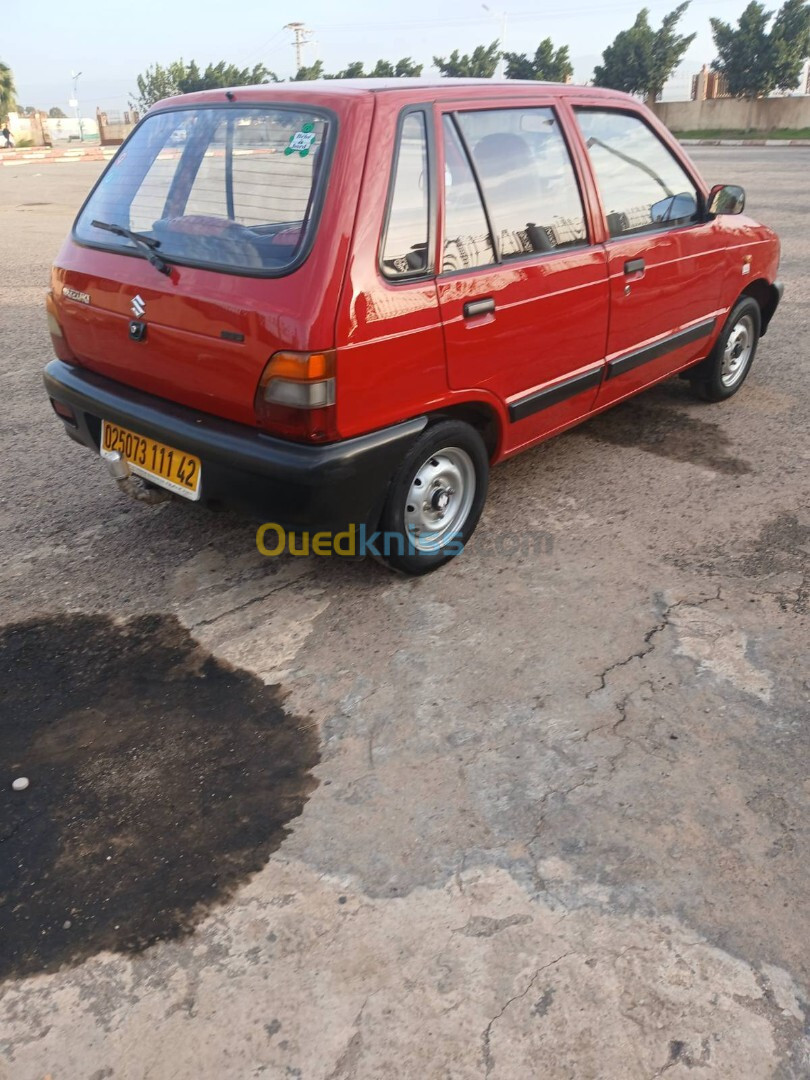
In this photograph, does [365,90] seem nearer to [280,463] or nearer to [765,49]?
[280,463]

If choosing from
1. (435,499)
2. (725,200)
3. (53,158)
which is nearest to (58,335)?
(435,499)

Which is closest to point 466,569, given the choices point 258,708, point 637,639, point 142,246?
point 637,639

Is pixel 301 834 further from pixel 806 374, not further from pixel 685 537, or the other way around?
pixel 806 374

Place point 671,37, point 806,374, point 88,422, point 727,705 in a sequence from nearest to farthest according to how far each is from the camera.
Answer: point 727,705
point 88,422
point 806,374
point 671,37

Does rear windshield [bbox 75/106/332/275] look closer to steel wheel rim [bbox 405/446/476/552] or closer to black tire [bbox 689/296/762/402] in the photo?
steel wheel rim [bbox 405/446/476/552]

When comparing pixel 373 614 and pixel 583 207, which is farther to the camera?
pixel 583 207

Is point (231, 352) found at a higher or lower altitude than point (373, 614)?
higher

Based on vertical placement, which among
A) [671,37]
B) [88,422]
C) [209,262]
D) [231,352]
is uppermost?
[671,37]

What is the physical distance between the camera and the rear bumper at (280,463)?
2775mm

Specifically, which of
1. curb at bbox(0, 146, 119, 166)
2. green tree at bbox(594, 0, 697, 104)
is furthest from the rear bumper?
green tree at bbox(594, 0, 697, 104)

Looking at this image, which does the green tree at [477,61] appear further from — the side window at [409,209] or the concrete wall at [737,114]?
the side window at [409,209]

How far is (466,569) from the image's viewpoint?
11.6 ft

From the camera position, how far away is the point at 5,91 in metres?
60.3

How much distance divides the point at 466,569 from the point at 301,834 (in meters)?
1.53
